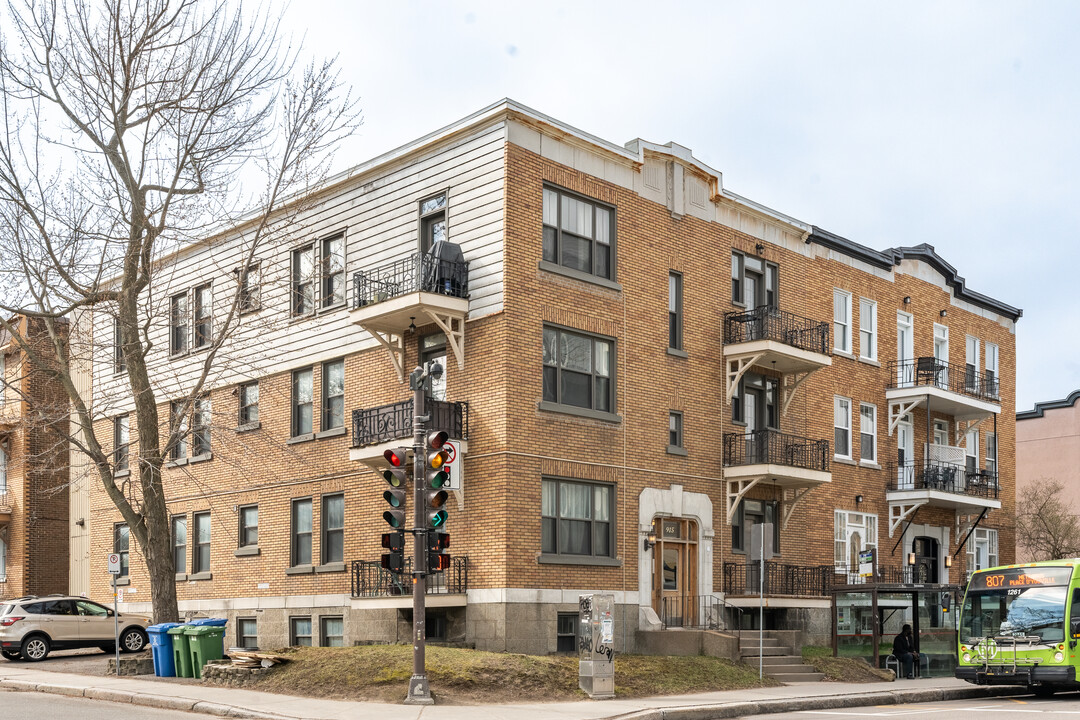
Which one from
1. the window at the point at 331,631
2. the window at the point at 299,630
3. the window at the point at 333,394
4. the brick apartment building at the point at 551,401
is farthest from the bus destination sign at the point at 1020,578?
the window at the point at 299,630

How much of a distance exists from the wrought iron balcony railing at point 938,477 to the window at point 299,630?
17270mm

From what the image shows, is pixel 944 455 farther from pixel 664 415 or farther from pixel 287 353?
pixel 287 353

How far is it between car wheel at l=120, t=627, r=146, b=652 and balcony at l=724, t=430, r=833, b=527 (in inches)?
630

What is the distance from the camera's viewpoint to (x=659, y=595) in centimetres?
2712

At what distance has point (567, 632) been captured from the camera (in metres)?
25.2

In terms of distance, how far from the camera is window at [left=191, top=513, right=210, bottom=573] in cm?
3266

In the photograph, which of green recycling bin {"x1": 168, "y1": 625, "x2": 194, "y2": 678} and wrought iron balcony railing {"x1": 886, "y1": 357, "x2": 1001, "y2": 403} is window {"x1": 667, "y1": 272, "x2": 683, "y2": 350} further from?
green recycling bin {"x1": 168, "y1": 625, "x2": 194, "y2": 678}

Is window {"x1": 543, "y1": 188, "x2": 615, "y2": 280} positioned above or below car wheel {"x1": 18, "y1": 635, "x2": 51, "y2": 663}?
above

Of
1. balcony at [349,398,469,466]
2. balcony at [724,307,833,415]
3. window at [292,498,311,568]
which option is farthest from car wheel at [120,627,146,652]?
balcony at [724,307,833,415]

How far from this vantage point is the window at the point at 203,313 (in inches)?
1308

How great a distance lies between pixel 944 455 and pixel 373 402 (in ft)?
61.2

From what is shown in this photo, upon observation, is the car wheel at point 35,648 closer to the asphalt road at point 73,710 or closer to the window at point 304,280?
the asphalt road at point 73,710

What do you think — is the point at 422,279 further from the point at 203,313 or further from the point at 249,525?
the point at 203,313

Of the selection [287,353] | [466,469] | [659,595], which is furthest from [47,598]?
[659,595]
